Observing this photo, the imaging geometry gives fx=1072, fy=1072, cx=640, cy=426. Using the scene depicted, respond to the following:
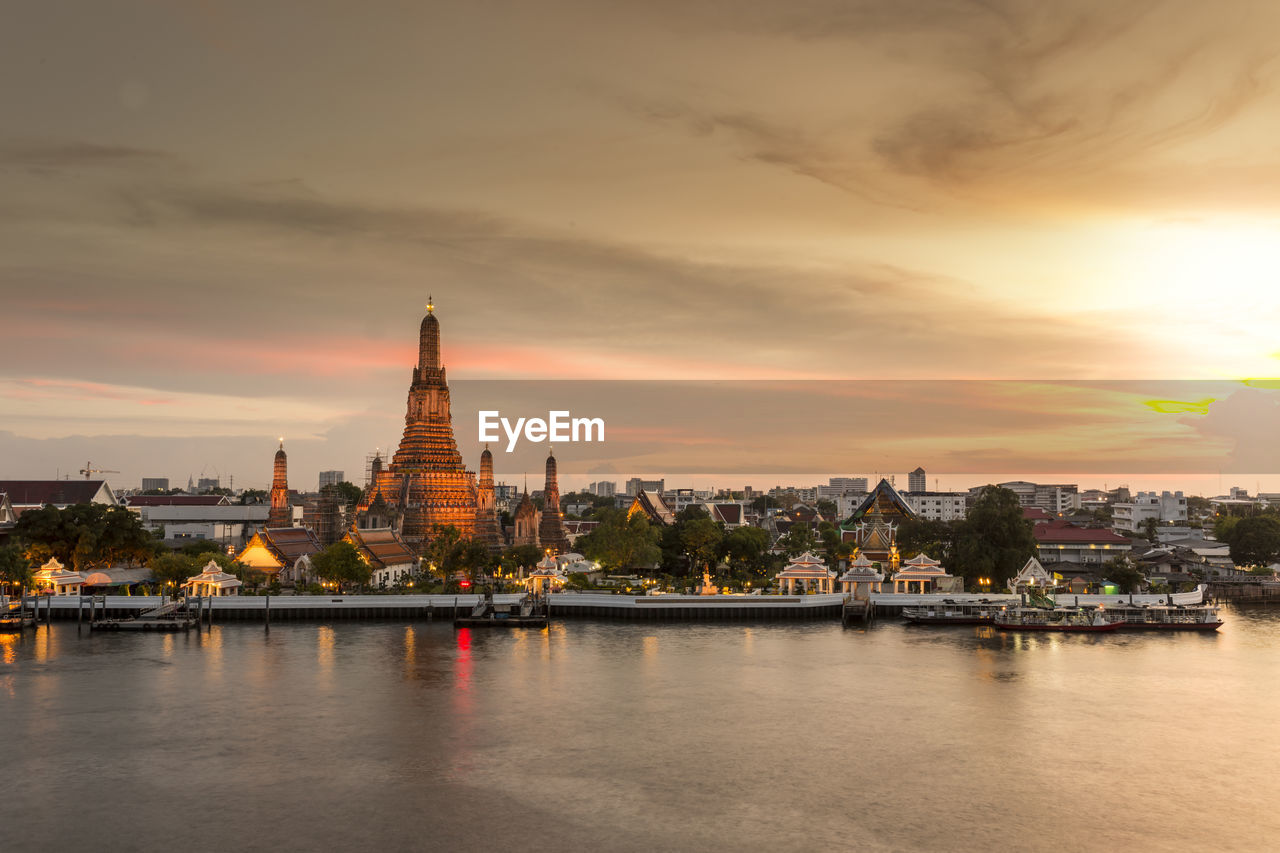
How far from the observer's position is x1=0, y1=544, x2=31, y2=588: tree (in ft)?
247

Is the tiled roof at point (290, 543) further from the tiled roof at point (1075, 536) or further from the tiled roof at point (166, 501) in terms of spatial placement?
the tiled roof at point (166, 501)

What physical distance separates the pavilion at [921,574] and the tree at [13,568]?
211ft

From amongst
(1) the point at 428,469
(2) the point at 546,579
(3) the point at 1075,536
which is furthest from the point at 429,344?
(3) the point at 1075,536

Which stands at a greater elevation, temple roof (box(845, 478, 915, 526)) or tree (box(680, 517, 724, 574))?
temple roof (box(845, 478, 915, 526))

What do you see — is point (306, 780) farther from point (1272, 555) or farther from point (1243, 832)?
point (1272, 555)

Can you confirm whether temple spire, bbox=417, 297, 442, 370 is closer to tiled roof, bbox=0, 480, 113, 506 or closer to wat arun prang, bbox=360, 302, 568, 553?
wat arun prang, bbox=360, 302, 568, 553

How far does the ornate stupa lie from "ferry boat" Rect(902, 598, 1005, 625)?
160ft

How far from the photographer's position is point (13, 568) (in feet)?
247

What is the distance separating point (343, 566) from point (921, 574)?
4532 centimetres

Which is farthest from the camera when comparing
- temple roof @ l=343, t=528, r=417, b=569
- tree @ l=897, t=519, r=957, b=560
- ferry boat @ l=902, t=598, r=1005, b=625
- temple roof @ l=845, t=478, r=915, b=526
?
temple roof @ l=845, t=478, r=915, b=526

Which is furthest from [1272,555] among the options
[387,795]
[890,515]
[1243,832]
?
[387,795]

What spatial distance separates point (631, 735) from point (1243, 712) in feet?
85.9

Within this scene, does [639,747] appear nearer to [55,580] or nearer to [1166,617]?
[1166,617]

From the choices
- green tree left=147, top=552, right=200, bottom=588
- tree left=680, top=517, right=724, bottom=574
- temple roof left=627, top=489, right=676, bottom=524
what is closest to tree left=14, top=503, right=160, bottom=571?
green tree left=147, top=552, right=200, bottom=588
